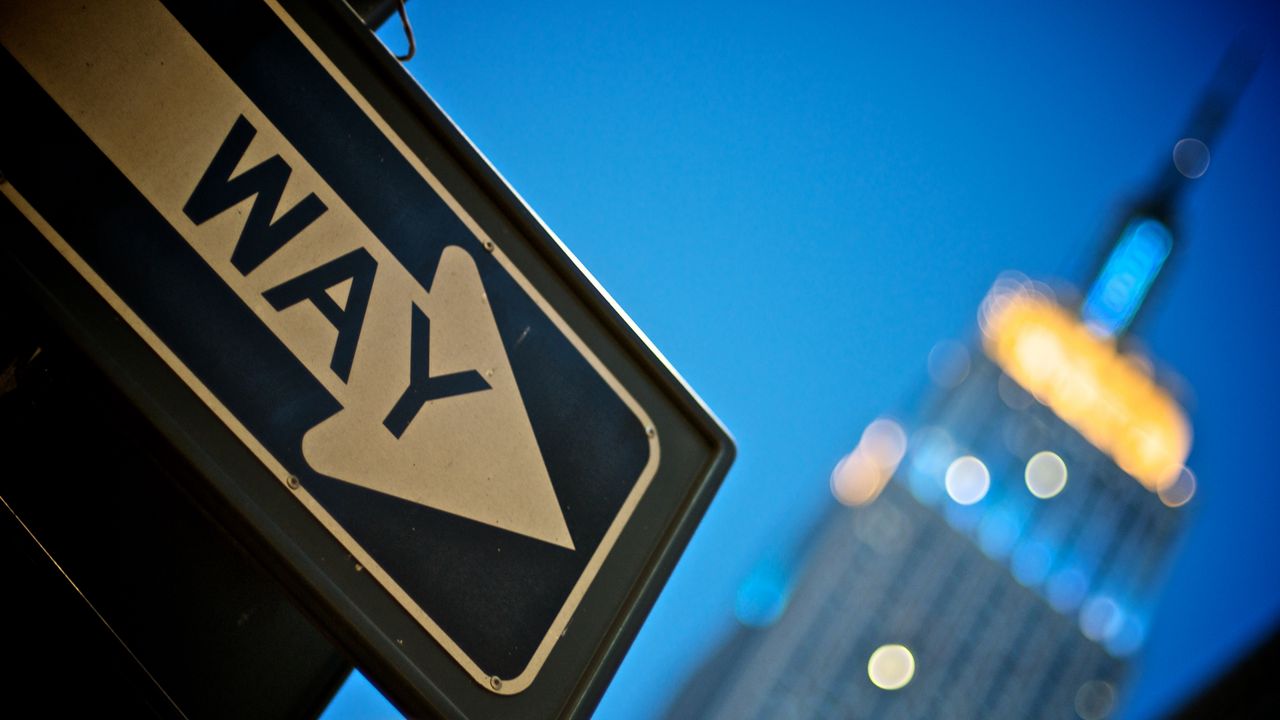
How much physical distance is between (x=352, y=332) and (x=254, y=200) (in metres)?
0.21

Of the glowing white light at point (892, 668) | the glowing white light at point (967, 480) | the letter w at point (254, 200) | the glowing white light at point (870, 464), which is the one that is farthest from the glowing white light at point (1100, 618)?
the letter w at point (254, 200)

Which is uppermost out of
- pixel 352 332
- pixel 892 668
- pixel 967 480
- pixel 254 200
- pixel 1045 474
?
pixel 254 200

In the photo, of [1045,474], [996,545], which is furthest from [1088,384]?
[996,545]

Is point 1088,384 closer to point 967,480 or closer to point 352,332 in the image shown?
point 967,480

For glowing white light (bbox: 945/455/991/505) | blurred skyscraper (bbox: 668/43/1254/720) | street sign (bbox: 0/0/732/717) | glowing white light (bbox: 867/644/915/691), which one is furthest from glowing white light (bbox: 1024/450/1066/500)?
street sign (bbox: 0/0/732/717)

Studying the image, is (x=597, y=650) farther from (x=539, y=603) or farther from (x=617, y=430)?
(x=617, y=430)

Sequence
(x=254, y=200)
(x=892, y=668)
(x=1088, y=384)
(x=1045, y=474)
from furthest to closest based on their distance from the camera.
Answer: (x=1088, y=384), (x=1045, y=474), (x=892, y=668), (x=254, y=200)

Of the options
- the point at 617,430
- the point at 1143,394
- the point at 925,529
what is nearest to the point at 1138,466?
the point at 1143,394

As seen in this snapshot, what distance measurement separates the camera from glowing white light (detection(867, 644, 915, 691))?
182 feet

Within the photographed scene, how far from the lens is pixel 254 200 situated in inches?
45.3

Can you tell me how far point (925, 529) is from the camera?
59312mm

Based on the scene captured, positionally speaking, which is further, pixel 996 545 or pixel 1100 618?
pixel 1100 618

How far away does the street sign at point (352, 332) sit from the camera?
3.44ft

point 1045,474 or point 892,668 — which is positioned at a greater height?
point 1045,474
